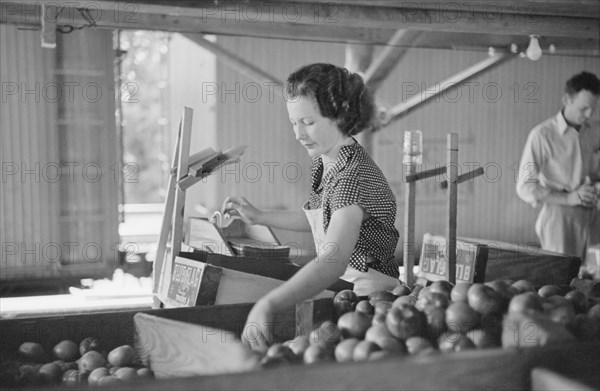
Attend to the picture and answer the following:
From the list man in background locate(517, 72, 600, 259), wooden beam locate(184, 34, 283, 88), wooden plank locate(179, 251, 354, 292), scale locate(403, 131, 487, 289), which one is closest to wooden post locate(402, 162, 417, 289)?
scale locate(403, 131, 487, 289)

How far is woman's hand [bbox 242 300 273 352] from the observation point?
4.83 feet

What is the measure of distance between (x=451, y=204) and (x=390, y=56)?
2772 mm

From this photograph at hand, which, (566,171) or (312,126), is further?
(566,171)

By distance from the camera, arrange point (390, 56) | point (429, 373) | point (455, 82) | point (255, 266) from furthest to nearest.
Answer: point (455, 82) < point (390, 56) < point (255, 266) < point (429, 373)

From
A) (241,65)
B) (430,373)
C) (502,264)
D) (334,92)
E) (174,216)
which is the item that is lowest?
(502,264)

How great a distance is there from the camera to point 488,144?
785 centimetres

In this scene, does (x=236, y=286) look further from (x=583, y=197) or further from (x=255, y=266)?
(x=583, y=197)

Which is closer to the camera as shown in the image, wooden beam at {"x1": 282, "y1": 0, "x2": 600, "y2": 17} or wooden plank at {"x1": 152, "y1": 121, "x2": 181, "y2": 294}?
wooden plank at {"x1": 152, "y1": 121, "x2": 181, "y2": 294}

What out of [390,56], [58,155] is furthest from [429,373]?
[58,155]

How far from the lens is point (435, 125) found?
762cm

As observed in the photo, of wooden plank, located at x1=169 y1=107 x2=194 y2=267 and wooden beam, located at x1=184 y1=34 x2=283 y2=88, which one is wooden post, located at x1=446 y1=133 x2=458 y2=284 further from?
wooden beam, located at x1=184 y1=34 x2=283 y2=88

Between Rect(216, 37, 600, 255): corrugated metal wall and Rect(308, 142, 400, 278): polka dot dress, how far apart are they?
4.72 m

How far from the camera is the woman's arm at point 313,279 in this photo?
150cm

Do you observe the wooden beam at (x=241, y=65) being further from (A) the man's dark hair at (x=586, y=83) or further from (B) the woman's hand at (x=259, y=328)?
(B) the woman's hand at (x=259, y=328)
